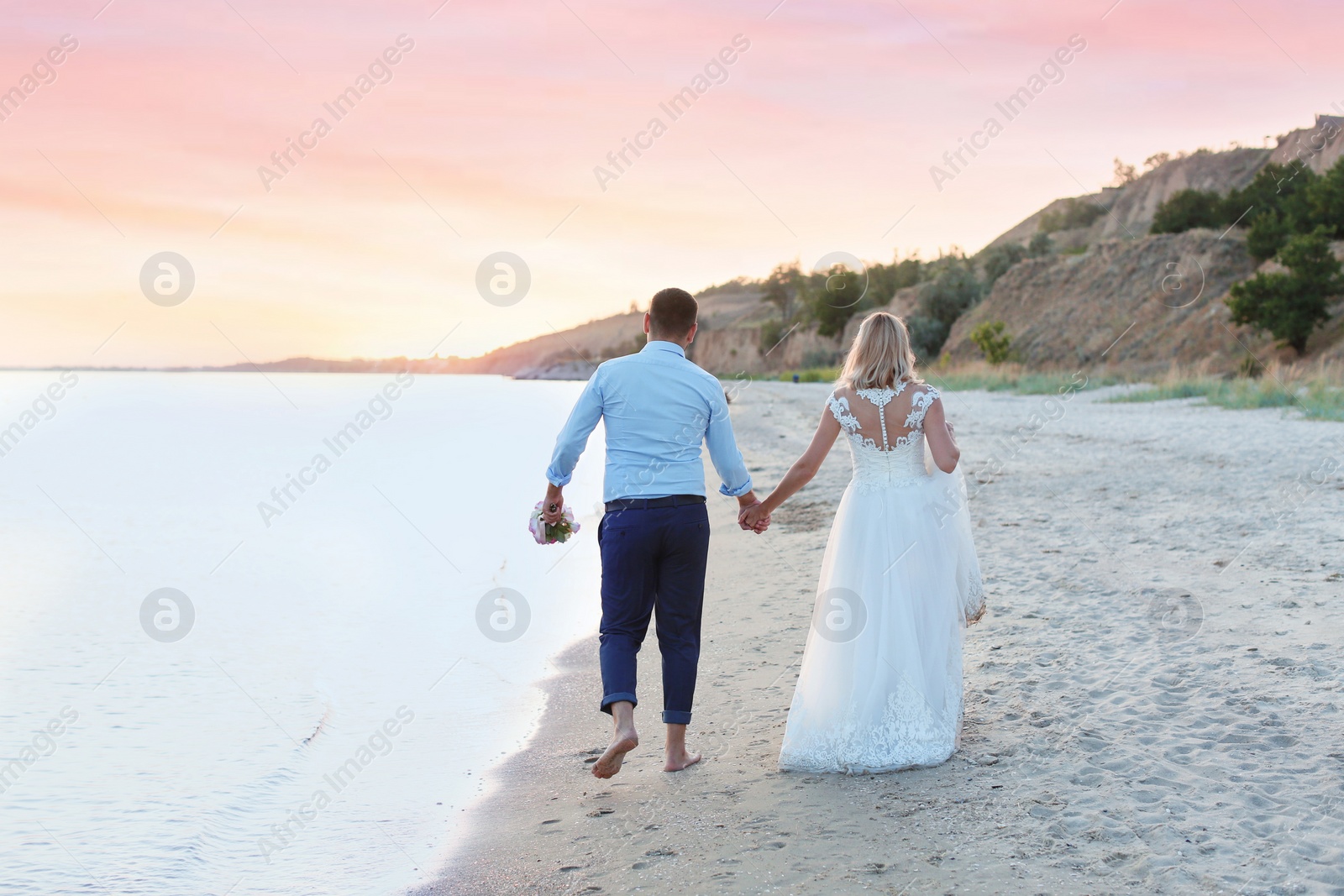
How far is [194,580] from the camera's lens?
11.4 meters

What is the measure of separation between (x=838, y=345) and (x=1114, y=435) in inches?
2363

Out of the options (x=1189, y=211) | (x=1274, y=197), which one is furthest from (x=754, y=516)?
(x=1189, y=211)

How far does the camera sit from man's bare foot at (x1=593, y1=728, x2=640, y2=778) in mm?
3906

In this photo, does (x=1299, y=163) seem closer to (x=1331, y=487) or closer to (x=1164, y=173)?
(x=1164, y=173)

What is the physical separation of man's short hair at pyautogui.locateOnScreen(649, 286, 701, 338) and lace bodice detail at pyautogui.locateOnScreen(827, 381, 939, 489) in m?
0.70

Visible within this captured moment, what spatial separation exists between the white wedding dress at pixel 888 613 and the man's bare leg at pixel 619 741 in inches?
26.8

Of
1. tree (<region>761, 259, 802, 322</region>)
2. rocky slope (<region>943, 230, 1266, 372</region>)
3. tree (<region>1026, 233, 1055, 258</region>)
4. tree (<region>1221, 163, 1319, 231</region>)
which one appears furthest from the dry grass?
tree (<region>761, 259, 802, 322</region>)

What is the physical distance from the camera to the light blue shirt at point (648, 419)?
3.99m

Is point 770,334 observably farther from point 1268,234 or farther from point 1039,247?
point 1268,234

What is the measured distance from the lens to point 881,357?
13.4ft

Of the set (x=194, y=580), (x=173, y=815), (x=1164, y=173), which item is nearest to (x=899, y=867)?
(x=173, y=815)

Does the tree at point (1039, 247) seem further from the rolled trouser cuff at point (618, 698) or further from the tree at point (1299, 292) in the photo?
the rolled trouser cuff at point (618, 698)

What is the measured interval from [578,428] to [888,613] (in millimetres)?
1498

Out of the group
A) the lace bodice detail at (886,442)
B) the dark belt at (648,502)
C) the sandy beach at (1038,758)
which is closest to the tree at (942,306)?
the sandy beach at (1038,758)
